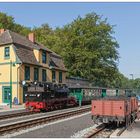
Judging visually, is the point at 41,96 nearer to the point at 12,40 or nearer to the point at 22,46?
the point at 12,40

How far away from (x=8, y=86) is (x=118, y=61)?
32.9 meters

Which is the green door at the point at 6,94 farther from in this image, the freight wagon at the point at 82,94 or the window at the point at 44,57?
the freight wagon at the point at 82,94

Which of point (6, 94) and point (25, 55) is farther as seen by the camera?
point (25, 55)

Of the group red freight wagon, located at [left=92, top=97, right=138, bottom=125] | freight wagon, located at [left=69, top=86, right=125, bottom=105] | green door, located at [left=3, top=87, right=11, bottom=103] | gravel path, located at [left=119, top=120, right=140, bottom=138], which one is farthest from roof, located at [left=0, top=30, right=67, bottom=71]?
gravel path, located at [left=119, top=120, right=140, bottom=138]

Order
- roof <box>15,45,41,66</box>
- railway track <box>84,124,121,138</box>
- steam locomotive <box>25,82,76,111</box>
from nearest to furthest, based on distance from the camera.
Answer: railway track <box>84,124,121,138</box>, steam locomotive <box>25,82,76,111</box>, roof <box>15,45,41,66</box>

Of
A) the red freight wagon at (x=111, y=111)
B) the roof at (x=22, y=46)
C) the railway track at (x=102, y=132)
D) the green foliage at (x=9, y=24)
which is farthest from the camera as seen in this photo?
the green foliage at (x=9, y=24)

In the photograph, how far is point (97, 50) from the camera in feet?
232

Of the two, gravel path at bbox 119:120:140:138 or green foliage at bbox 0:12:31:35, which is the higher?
green foliage at bbox 0:12:31:35

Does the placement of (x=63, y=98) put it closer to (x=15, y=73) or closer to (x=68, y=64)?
(x=15, y=73)

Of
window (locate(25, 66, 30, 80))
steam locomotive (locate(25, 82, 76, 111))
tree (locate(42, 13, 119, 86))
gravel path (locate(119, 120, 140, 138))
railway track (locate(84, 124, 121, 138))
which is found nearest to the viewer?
gravel path (locate(119, 120, 140, 138))

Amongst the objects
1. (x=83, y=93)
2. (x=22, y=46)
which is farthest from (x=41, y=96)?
(x=22, y=46)

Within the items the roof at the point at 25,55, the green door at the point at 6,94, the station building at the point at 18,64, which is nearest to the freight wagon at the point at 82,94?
the station building at the point at 18,64

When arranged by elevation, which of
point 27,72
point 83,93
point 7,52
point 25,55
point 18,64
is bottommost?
point 83,93

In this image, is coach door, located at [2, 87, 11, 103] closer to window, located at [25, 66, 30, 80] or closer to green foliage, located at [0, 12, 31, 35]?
window, located at [25, 66, 30, 80]
